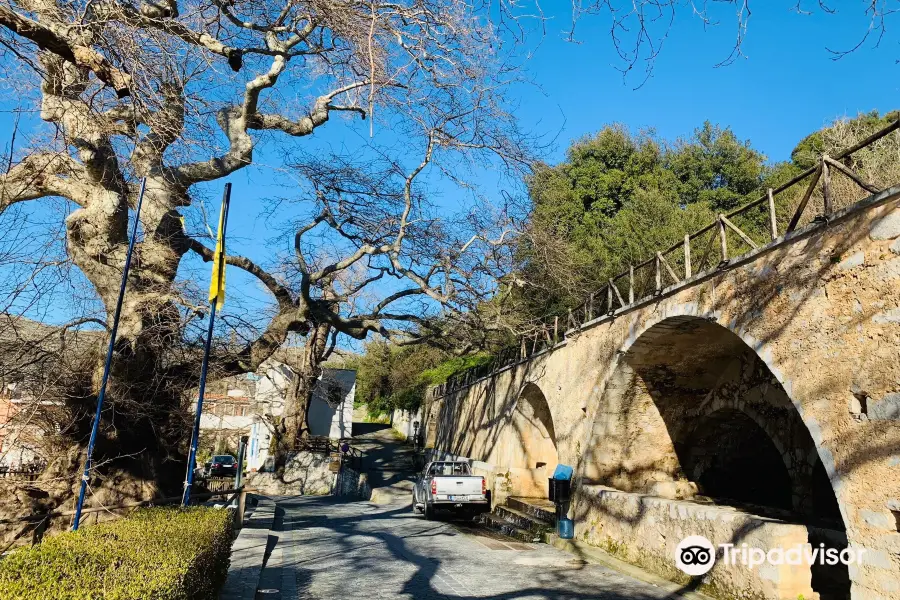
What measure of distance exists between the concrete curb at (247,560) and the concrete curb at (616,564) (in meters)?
5.03

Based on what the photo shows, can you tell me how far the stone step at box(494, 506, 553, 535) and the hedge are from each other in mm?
8241

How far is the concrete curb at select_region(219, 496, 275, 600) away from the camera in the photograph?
20.5ft

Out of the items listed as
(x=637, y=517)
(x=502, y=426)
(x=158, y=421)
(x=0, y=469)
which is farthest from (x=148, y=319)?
(x=502, y=426)

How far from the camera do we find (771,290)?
285 inches

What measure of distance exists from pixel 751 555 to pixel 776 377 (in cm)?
200

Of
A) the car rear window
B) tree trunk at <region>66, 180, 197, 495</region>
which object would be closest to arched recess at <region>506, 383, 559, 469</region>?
the car rear window

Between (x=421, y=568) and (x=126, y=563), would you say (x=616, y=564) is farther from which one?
(x=126, y=563)

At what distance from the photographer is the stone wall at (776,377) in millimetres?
5590

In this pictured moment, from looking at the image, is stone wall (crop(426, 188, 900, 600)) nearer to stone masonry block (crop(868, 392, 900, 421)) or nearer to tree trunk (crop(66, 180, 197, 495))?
stone masonry block (crop(868, 392, 900, 421))

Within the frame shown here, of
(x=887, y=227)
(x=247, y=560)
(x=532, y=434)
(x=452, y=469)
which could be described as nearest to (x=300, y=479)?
(x=452, y=469)

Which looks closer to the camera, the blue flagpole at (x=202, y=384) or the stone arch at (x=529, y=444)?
the blue flagpole at (x=202, y=384)

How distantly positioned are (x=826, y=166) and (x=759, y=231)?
14320mm

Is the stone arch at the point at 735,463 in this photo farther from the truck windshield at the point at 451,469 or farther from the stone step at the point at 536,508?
the truck windshield at the point at 451,469

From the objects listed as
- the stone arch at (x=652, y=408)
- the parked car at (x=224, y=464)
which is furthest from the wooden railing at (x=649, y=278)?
the parked car at (x=224, y=464)
